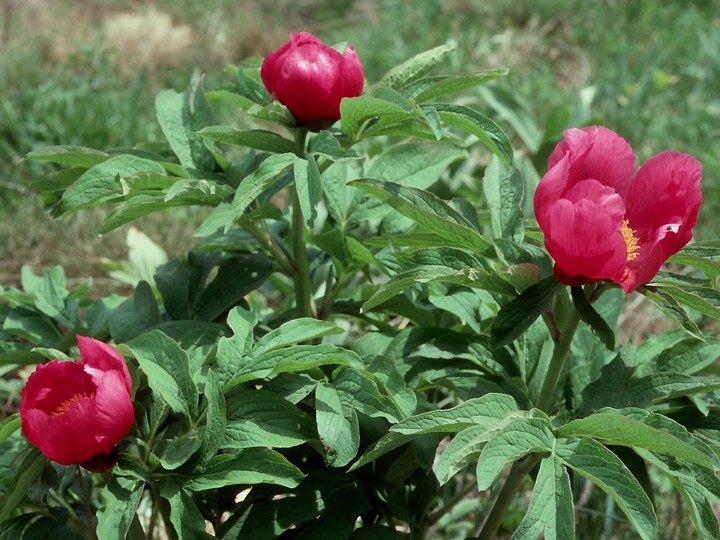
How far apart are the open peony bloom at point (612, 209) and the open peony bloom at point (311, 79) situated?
0.99 feet

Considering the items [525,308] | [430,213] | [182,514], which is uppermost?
[430,213]

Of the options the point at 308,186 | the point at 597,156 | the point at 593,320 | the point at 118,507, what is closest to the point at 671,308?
the point at 593,320

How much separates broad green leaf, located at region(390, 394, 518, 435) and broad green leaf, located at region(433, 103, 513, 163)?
1.06 ft

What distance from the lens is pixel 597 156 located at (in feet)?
3.81

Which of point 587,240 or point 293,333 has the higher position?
point 587,240

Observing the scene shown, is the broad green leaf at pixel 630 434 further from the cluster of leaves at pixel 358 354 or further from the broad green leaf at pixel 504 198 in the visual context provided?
the broad green leaf at pixel 504 198

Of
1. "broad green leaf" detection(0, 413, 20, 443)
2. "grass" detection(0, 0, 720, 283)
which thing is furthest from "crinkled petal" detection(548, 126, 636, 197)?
"grass" detection(0, 0, 720, 283)

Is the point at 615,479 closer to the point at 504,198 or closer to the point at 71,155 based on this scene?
the point at 504,198

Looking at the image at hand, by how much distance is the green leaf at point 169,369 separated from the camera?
45.8 inches

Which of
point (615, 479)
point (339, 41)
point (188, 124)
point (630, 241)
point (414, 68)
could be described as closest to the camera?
point (615, 479)

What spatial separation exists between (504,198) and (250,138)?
36 centimetres

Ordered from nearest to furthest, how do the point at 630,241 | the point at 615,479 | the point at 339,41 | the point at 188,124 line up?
the point at 615,479, the point at 630,241, the point at 188,124, the point at 339,41

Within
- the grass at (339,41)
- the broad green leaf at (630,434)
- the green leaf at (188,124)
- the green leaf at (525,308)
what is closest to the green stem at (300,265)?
the green leaf at (188,124)

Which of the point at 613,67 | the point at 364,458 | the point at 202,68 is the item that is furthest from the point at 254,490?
the point at 202,68
